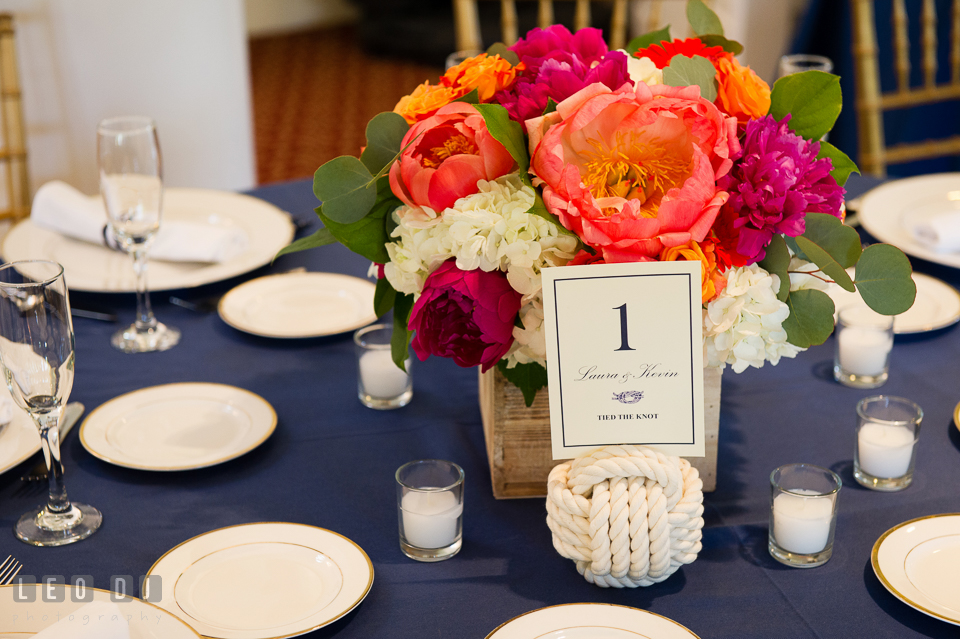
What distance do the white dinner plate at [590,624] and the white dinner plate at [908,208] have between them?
95cm

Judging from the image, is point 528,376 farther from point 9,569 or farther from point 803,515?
point 9,569

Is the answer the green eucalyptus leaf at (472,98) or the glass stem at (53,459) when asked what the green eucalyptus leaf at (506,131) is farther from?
the glass stem at (53,459)

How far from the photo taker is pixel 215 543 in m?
0.82

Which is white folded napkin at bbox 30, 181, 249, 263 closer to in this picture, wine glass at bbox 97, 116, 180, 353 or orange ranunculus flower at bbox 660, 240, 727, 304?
wine glass at bbox 97, 116, 180, 353

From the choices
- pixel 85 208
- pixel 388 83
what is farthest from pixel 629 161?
pixel 388 83

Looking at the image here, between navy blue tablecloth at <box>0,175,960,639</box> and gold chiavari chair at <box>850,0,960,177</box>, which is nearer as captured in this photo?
navy blue tablecloth at <box>0,175,960,639</box>

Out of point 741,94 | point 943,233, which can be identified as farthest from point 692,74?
point 943,233

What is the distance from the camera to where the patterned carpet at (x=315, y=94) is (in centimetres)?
470

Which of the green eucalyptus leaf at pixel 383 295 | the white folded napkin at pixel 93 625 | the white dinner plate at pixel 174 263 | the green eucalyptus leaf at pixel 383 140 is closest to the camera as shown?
the white folded napkin at pixel 93 625

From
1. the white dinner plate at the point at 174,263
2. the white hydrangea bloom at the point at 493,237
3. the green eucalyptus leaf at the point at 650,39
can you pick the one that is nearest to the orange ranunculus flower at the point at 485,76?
the white hydrangea bloom at the point at 493,237

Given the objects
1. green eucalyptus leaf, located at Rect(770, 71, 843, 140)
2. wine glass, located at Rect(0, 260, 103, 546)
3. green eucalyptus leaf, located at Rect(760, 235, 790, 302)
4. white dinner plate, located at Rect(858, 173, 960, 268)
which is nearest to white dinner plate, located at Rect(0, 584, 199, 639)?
wine glass, located at Rect(0, 260, 103, 546)

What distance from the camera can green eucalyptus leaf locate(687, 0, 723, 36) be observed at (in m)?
0.99

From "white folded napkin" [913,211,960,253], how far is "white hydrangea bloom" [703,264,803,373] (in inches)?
30.6

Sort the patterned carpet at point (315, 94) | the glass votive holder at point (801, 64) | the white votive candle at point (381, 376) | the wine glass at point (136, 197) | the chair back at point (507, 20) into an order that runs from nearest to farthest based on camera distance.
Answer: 1. the white votive candle at point (381, 376)
2. the wine glass at point (136, 197)
3. the glass votive holder at point (801, 64)
4. the chair back at point (507, 20)
5. the patterned carpet at point (315, 94)
